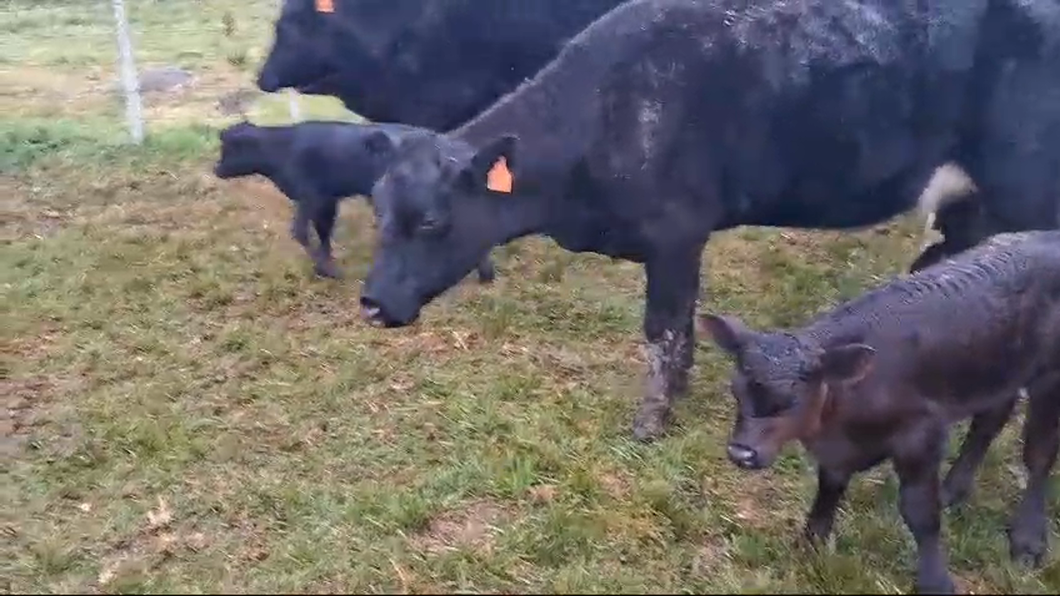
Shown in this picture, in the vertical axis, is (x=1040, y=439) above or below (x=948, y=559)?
above

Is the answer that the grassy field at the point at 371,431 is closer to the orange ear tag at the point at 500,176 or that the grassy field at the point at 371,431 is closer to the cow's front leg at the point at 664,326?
the cow's front leg at the point at 664,326

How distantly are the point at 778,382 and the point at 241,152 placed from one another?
6042 millimetres

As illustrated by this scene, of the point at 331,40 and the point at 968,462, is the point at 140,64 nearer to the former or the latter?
the point at 331,40

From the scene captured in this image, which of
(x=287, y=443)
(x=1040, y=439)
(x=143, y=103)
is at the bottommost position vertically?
(x=143, y=103)

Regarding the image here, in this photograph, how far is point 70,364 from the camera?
6512 millimetres

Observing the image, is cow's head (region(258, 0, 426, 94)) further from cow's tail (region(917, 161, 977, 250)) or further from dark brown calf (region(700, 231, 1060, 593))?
dark brown calf (region(700, 231, 1060, 593))

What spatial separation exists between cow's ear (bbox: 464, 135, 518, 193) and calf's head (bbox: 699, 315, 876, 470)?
1684 millimetres

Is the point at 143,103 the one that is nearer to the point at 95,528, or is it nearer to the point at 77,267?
the point at 77,267

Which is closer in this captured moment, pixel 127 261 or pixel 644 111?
pixel 644 111

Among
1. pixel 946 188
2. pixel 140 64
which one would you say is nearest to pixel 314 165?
pixel 946 188

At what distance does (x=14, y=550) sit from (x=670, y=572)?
284 cm

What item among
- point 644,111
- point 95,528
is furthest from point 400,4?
point 95,528

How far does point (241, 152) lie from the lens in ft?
28.1

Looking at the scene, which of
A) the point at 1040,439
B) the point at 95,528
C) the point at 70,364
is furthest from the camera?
the point at 70,364
